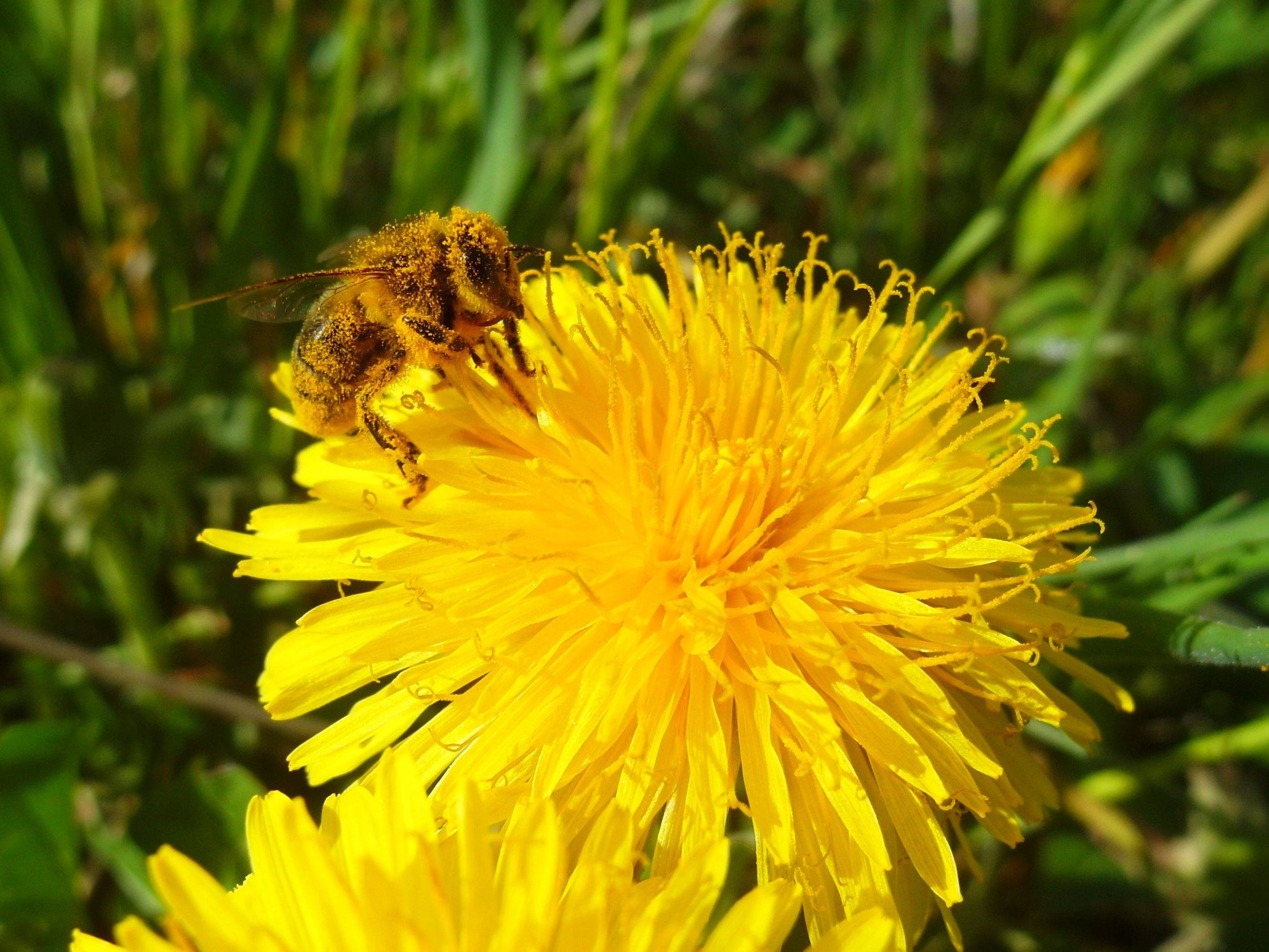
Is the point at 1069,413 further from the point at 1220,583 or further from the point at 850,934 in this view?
the point at 850,934

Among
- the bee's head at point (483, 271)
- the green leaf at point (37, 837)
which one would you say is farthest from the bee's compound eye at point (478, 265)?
the green leaf at point (37, 837)

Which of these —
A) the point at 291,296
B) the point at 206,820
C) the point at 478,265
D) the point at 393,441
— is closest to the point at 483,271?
the point at 478,265

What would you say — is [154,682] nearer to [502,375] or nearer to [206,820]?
[206,820]

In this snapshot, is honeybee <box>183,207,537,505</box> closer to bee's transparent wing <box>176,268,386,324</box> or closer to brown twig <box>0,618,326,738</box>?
bee's transparent wing <box>176,268,386,324</box>

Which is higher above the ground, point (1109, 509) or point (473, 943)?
point (1109, 509)

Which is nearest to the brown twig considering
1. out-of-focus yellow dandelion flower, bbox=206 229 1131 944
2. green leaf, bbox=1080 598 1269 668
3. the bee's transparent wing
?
out-of-focus yellow dandelion flower, bbox=206 229 1131 944

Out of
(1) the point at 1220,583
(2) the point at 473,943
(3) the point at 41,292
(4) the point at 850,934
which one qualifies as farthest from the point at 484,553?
(3) the point at 41,292
